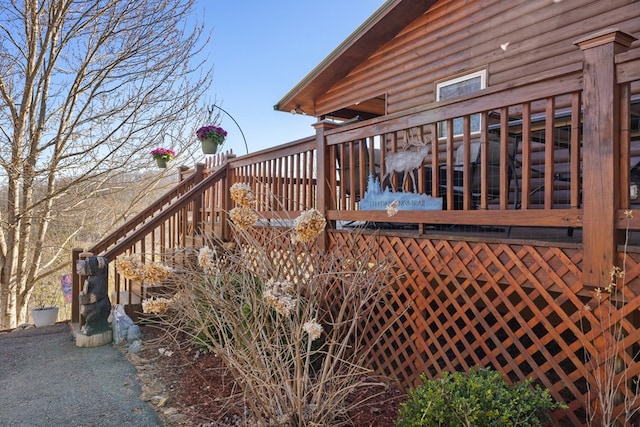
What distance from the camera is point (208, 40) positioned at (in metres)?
8.14

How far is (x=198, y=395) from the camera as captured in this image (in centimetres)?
310

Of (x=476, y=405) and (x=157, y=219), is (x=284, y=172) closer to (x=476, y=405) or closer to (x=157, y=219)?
(x=157, y=219)

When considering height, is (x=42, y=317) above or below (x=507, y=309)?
below

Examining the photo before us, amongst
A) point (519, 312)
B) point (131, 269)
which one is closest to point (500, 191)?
point (519, 312)

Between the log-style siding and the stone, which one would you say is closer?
the stone

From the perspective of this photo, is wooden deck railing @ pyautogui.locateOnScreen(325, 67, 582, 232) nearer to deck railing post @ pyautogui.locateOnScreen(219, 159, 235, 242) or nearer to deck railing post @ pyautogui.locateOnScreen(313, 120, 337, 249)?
deck railing post @ pyautogui.locateOnScreen(313, 120, 337, 249)

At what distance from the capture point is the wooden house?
6.68 ft

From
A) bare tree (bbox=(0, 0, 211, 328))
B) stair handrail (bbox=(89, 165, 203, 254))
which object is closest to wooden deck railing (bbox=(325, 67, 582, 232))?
stair handrail (bbox=(89, 165, 203, 254))

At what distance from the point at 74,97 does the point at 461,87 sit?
6882mm

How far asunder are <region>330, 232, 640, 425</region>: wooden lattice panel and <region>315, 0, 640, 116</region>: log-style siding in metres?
2.70

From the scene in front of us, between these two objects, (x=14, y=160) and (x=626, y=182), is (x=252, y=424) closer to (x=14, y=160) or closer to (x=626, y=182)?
(x=626, y=182)

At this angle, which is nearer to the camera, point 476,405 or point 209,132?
point 476,405

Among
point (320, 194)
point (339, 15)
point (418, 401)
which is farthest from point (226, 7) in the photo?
point (418, 401)

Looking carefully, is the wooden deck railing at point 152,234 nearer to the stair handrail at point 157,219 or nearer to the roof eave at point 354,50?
the stair handrail at point 157,219
